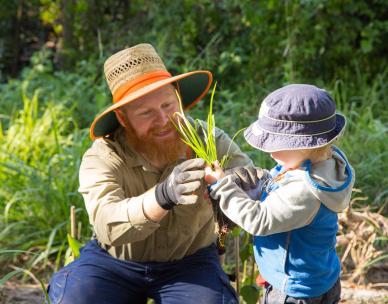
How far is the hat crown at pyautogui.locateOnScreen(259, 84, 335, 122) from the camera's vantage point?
239cm

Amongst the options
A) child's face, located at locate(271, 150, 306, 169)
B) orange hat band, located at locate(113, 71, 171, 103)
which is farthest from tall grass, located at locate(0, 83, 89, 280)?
child's face, located at locate(271, 150, 306, 169)

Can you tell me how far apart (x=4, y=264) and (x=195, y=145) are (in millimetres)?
1859

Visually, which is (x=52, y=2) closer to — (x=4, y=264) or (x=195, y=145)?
(x=4, y=264)

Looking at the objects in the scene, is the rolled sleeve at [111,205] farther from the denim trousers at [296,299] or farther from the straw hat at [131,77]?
the denim trousers at [296,299]

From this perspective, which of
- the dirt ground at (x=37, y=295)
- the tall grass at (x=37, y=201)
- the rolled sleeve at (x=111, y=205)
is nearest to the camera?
the rolled sleeve at (x=111, y=205)

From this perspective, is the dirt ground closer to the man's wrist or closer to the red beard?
the red beard

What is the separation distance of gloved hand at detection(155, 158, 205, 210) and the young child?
6 cm

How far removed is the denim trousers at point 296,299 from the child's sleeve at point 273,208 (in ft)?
0.93

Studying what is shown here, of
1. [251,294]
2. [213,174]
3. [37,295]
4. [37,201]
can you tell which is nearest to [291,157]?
[213,174]

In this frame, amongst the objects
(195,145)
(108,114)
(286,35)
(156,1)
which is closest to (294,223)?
(195,145)

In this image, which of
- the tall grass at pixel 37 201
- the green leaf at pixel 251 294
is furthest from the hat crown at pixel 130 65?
the tall grass at pixel 37 201

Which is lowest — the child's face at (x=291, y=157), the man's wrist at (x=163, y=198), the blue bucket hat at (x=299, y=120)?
the man's wrist at (x=163, y=198)

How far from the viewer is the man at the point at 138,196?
2.99 m

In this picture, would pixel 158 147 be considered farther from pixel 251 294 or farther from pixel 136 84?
pixel 251 294
